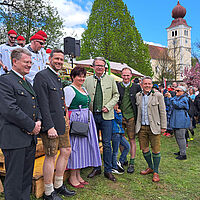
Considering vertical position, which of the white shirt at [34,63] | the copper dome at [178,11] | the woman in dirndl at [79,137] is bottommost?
the woman in dirndl at [79,137]

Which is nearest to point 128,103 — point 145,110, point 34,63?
point 145,110

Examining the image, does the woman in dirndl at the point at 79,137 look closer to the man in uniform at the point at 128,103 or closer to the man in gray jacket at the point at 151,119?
Result: the man in uniform at the point at 128,103

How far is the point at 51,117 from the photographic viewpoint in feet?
9.10

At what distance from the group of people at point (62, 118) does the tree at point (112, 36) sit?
15464 mm

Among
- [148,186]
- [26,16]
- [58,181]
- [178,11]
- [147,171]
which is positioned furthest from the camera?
[178,11]

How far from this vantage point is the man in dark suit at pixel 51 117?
105 inches

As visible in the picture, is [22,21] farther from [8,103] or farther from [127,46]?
[8,103]

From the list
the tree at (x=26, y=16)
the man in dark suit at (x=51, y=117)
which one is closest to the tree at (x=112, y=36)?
the tree at (x=26, y=16)

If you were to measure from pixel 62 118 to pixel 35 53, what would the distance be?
187 cm

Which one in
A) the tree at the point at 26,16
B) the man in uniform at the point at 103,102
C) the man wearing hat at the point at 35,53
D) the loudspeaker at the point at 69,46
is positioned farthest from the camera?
the tree at the point at 26,16

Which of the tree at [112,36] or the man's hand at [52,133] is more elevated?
the tree at [112,36]

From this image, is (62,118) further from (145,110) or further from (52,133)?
(145,110)

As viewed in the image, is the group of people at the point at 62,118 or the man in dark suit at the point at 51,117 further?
the man in dark suit at the point at 51,117

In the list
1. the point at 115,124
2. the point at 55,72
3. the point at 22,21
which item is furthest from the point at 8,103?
the point at 22,21
